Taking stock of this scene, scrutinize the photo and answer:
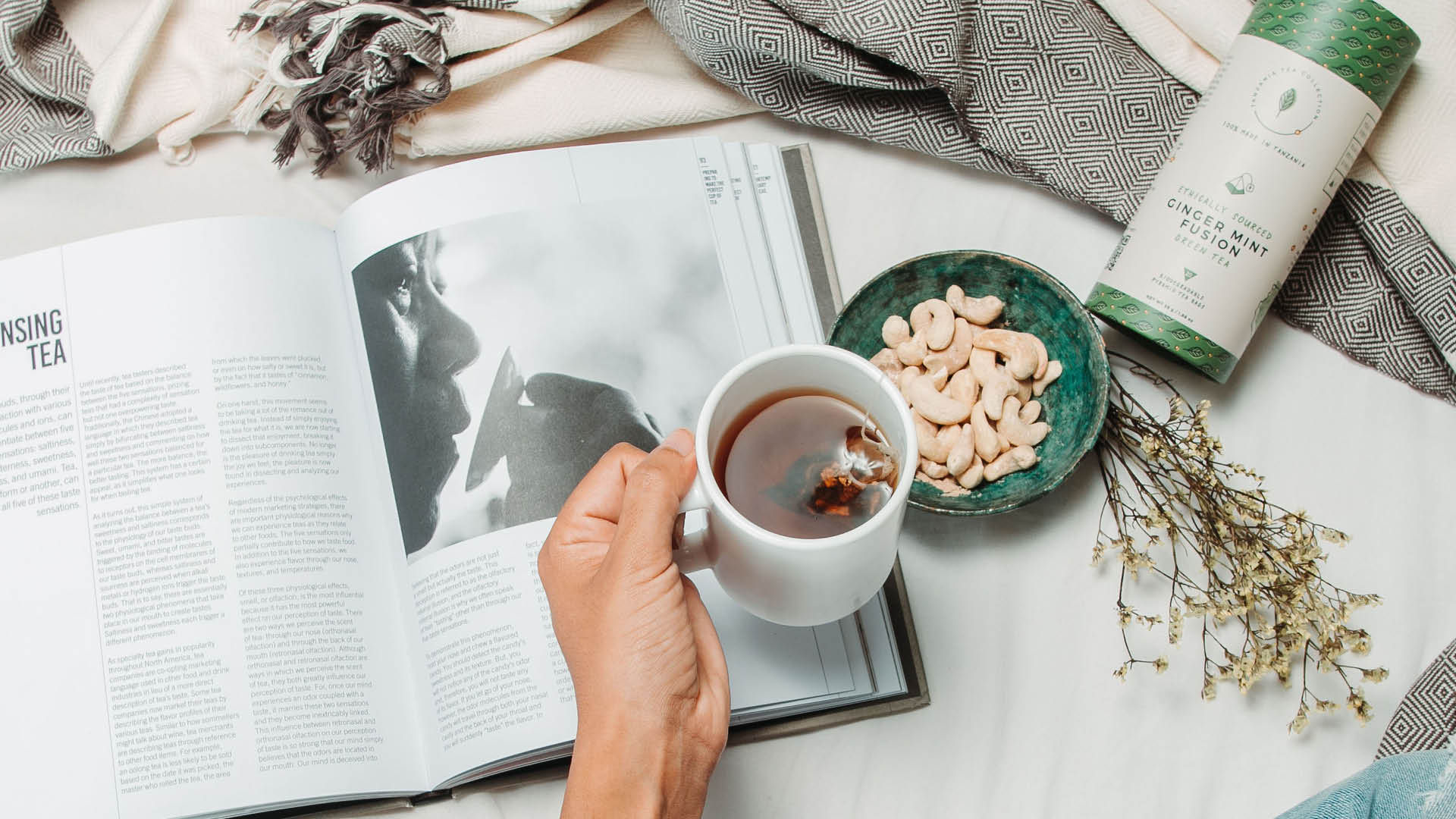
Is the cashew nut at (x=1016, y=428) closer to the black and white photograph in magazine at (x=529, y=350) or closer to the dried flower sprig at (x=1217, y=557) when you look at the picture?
the dried flower sprig at (x=1217, y=557)

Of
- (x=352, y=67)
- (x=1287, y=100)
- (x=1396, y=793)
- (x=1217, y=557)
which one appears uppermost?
(x=352, y=67)

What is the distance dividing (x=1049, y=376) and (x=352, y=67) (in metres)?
0.44

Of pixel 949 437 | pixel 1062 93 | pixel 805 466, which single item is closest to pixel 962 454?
pixel 949 437

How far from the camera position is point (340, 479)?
0.57m

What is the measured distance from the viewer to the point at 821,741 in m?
0.58

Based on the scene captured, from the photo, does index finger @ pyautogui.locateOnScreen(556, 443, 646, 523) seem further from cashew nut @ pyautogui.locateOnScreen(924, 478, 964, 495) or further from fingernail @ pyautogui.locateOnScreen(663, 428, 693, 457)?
cashew nut @ pyautogui.locateOnScreen(924, 478, 964, 495)

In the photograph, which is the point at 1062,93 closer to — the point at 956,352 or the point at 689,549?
the point at 956,352

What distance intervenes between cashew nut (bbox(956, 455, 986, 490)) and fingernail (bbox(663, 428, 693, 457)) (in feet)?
0.59

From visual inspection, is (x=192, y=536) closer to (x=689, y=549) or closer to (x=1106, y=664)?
(x=689, y=549)

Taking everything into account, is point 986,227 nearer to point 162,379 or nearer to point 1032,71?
point 1032,71

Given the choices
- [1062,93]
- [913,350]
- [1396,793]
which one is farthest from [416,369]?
[1396,793]

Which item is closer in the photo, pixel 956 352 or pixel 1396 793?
pixel 1396 793

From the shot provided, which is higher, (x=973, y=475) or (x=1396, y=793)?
(x=973, y=475)

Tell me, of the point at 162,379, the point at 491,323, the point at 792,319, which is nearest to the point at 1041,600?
the point at 792,319
